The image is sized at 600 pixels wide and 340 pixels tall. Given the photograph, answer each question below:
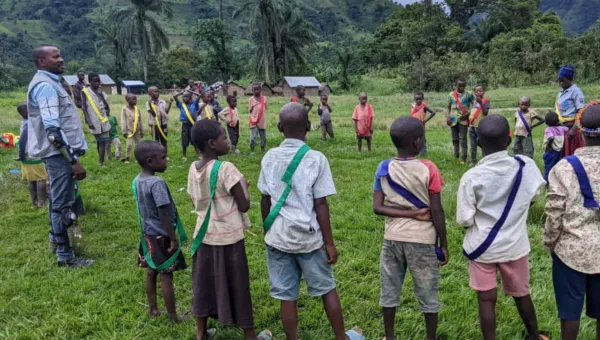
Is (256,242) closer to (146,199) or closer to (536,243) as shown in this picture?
(146,199)

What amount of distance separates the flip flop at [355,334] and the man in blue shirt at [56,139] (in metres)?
2.99

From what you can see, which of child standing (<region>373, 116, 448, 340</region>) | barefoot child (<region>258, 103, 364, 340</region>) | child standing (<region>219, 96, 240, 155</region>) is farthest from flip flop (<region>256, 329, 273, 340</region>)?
child standing (<region>219, 96, 240, 155</region>)

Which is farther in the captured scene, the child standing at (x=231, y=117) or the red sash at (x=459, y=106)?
the child standing at (x=231, y=117)

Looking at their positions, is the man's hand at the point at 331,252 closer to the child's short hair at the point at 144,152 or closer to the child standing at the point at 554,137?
the child's short hair at the point at 144,152

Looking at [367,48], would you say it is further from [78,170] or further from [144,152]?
[144,152]

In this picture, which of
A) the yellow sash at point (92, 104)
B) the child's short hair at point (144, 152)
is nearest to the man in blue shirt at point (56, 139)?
the child's short hair at point (144, 152)

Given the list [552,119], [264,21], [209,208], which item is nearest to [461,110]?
[552,119]

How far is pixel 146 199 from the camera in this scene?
345 cm

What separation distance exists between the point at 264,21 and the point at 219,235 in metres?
42.5

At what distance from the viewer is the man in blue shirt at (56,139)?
437 cm

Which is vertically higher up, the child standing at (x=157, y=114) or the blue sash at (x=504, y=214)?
the child standing at (x=157, y=114)

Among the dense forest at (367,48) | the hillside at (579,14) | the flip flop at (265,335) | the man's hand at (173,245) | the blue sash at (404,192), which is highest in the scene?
the hillside at (579,14)

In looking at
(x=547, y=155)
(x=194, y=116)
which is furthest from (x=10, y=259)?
(x=547, y=155)

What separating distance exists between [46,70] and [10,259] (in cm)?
211
